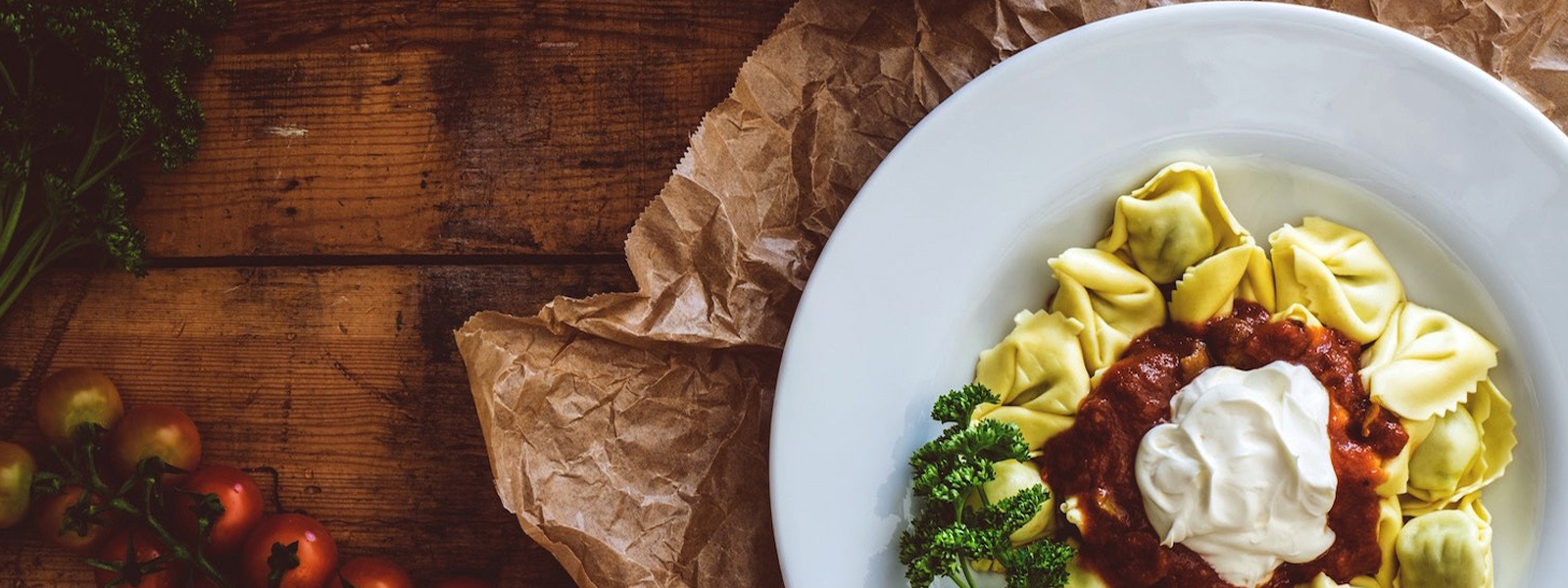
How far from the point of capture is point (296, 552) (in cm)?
295

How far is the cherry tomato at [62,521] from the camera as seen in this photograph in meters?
3.03

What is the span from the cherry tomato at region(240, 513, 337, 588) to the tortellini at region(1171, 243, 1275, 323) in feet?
7.92

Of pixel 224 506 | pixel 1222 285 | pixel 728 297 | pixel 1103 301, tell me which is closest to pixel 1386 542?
pixel 1222 285

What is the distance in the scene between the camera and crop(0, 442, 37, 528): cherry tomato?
9.78 ft

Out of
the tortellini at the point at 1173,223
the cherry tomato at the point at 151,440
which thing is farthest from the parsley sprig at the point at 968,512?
the cherry tomato at the point at 151,440

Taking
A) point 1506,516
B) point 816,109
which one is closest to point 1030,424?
point 816,109

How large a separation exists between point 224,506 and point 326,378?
44 cm

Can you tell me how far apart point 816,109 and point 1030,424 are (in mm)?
1006

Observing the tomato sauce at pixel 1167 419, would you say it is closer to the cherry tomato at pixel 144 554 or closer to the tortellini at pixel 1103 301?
the tortellini at pixel 1103 301

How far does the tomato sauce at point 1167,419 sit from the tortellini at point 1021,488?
0.05m

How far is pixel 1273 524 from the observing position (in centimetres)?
266

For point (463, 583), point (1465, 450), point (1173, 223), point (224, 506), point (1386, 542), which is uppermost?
point (1173, 223)

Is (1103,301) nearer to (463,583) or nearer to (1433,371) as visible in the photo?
(1433,371)

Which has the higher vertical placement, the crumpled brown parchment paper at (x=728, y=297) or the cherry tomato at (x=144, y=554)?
the crumpled brown parchment paper at (x=728, y=297)
